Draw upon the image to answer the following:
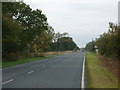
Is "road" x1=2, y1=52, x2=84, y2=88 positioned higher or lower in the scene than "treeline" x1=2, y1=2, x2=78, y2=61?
lower

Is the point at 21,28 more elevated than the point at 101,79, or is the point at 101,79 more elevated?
the point at 21,28

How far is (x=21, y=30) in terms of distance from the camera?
170 feet

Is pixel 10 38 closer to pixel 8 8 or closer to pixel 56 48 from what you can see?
pixel 8 8

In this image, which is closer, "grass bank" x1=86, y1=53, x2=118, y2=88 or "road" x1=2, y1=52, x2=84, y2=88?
"grass bank" x1=86, y1=53, x2=118, y2=88

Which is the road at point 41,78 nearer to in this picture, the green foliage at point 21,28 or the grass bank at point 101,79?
the grass bank at point 101,79

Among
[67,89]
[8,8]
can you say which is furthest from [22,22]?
[67,89]

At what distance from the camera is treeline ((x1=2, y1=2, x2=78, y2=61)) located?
137 feet

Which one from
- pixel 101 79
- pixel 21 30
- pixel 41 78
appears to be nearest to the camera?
pixel 101 79

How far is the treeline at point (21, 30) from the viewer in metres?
41.9

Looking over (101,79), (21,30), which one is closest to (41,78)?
(101,79)

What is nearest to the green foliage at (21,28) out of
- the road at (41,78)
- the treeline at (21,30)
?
the treeline at (21,30)

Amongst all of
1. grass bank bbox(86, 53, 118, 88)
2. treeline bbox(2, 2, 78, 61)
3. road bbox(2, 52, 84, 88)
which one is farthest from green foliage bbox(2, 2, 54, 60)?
grass bank bbox(86, 53, 118, 88)

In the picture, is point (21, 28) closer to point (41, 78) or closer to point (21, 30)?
point (21, 30)

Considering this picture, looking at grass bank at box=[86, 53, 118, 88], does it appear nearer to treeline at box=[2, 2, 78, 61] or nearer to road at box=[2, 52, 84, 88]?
road at box=[2, 52, 84, 88]
